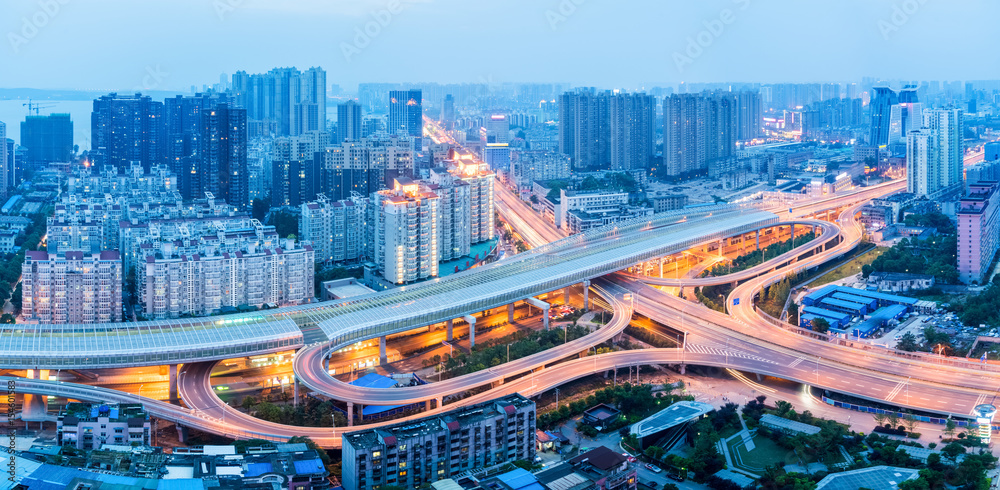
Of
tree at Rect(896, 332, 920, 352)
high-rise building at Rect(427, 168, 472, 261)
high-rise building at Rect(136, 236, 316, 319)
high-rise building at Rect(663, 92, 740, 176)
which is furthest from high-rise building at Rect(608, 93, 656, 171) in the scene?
tree at Rect(896, 332, 920, 352)

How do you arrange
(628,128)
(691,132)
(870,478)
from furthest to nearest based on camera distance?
(628,128) → (691,132) → (870,478)

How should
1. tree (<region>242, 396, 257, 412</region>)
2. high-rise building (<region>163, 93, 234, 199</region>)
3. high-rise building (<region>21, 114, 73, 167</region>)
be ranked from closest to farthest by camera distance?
1. tree (<region>242, 396, 257, 412</region>)
2. high-rise building (<region>163, 93, 234, 199</region>)
3. high-rise building (<region>21, 114, 73, 167</region>)

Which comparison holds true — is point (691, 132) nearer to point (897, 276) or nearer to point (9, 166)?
point (897, 276)

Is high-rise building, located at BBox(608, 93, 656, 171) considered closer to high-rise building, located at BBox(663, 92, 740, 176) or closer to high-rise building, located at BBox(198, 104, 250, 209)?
high-rise building, located at BBox(663, 92, 740, 176)

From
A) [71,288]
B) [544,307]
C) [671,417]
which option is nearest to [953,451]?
[671,417]

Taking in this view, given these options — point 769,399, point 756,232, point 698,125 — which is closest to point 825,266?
point 756,232

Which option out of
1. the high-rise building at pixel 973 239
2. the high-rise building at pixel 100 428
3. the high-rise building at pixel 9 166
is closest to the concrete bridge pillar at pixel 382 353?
the high-rise building at pixel 100 428
